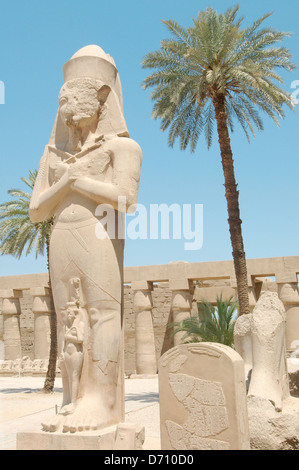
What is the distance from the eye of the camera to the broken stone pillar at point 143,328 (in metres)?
18.0

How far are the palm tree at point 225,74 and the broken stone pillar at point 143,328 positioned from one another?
7.63m

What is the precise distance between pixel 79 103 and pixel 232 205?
7.54 m

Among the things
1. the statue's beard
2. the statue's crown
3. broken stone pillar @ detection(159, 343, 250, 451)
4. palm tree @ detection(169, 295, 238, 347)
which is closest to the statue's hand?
the statue's beard

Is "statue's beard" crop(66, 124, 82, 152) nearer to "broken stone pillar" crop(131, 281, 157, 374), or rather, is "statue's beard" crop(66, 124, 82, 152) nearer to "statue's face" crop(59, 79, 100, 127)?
"statue's face" crop(59, 79, 100, 127)

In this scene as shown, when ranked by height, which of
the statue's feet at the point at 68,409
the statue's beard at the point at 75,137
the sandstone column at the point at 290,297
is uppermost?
the statue's beard at the point at 75,137

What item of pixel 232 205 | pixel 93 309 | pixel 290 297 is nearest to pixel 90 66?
pixel 93 309

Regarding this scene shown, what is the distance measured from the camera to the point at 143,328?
1814cm

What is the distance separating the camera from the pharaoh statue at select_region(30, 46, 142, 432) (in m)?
3.72

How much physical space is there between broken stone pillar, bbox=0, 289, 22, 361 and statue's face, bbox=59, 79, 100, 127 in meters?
17.2

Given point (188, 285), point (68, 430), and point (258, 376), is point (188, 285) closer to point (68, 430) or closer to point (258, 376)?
point (258, 376)

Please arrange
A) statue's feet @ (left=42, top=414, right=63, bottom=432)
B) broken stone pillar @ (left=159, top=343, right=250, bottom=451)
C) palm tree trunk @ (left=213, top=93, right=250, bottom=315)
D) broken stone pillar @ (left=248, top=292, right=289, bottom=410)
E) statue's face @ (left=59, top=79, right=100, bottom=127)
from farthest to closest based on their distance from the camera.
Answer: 1. palm tree trunk @ (left=213, top=93, right=250, bottom=315)
2. broken stone pillar @ (left=248, top=292, right=289, bottom=410)
3. statue's face @ (left=59, top=79, right=100, bottom=127)
4. broken stone pillar @ (left=159, top=343, right=250, bottom=451)
5. statue's feet @ (left=42, top=414, right=63, bottom=432)

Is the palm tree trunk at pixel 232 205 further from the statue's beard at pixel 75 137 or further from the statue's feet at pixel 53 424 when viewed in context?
the statue's feet at pixel 53 424

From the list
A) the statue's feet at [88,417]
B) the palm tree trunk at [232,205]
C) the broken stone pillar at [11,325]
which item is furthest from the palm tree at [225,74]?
the broken stone pillar at [11,325]
